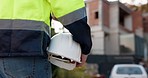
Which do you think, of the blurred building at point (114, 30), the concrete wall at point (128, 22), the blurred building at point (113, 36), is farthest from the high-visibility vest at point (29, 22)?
the concrete wall at point (128, 22)

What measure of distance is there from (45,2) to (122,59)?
85.9ft

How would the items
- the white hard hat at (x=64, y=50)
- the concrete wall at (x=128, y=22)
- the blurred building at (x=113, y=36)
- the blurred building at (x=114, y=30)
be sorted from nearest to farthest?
the white hard hat at (x=64, y=50), the blurred building at (x=113, y=36), the blurred building at (x=114, y=30), the concrete wall at (x=128, y=22)

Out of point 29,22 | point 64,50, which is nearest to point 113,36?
point 64,50

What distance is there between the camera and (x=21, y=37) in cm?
202

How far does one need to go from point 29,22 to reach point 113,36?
29.8 m

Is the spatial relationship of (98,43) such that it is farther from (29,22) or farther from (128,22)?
(29,22)

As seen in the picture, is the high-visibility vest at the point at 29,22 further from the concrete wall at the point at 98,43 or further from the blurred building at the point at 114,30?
the concrete wall at the point at 98,43

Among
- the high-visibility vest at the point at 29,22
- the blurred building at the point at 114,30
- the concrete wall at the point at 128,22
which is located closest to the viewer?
the high-visibility vest at the point at 29,22

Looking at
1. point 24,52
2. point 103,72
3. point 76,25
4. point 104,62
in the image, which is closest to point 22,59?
point 24,52

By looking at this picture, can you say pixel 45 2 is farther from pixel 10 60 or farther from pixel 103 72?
pixel 103 72

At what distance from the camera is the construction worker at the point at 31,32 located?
202 centimetres

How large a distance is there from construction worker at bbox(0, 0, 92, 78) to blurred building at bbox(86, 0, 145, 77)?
20424mm

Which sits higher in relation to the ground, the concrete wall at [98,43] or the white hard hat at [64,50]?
the white hard hat at [64,50]

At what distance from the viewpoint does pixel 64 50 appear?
215 cm
